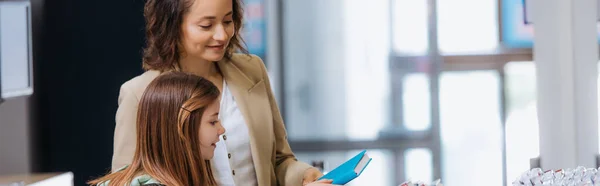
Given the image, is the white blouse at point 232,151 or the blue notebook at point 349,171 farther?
the white blouse at point 232,151

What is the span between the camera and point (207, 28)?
77.5 inches

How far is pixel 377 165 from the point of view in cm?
430

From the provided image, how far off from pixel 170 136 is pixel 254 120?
45cm

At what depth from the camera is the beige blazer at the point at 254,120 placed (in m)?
1.90

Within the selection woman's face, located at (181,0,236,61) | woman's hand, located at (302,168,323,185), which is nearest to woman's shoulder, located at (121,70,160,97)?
woman's face, located at (181,0,236,61)

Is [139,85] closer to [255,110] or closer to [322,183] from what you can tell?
[255,110]

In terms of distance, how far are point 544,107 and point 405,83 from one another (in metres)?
0.85

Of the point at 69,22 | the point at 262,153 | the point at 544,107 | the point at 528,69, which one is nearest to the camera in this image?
the point at 262,153

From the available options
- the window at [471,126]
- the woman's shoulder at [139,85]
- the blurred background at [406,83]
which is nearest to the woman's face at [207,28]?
the woman's shoulder at [139,85]

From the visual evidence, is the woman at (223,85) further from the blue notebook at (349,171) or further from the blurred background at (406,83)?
the blurred background at (406,83)

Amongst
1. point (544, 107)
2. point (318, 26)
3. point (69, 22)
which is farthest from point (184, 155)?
point (69, 22)

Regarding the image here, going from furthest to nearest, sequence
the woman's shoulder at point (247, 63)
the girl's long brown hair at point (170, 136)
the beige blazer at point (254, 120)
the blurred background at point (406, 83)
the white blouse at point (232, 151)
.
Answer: the blurred background at point (406, 83)
the woman's shoulder at point (247, 63)
the white blouse at point (232, 151)
the beige blazer at point (254, 120)
the girl's long brown hair at point (170, 136)

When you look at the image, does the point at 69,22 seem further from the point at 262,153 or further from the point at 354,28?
the point at 262,153

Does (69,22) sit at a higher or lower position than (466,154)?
higher
